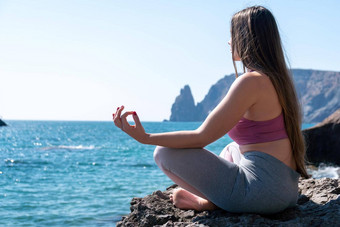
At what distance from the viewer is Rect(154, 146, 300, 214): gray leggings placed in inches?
102

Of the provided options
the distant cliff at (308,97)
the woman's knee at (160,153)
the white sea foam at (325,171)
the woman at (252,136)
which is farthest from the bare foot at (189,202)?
the distant cliff at (308,97)

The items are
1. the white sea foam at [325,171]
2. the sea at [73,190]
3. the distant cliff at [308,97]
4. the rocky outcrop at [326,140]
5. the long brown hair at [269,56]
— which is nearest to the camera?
the long brown hair at [269,56]

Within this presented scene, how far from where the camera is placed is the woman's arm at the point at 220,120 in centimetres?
251

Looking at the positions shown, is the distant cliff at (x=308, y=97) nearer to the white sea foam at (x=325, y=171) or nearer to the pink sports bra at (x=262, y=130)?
the white sea foam at (x=325, y=171)

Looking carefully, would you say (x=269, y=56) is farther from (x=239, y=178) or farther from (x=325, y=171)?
(x=325, y=171)

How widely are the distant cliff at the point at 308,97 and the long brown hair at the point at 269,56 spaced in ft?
399

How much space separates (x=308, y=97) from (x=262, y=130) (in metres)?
154

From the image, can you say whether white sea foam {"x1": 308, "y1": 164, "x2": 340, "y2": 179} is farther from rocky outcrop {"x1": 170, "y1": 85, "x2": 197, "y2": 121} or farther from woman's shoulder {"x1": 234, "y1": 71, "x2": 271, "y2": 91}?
rocky outcrop {"x1": 170, "y1": 85, "x2": 197, "y2": 121}

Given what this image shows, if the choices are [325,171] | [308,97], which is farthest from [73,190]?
[308,97]

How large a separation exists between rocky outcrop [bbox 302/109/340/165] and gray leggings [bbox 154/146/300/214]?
9310 millimetres

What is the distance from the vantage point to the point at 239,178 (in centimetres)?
260

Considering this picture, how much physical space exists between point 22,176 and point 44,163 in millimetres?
4540

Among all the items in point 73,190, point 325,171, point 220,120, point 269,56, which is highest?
point 269,56

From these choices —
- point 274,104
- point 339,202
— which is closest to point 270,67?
point 274,104
